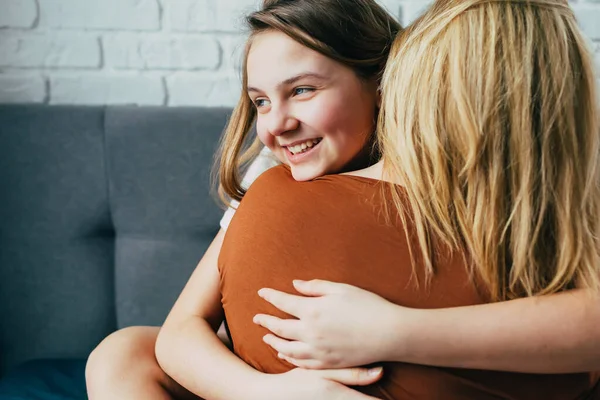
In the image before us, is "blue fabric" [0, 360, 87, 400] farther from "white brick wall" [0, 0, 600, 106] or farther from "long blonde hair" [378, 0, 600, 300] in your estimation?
"long blonde hair" [378, 0, 600, 300]

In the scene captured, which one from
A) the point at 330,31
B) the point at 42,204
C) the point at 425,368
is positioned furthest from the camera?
the point at 42,204

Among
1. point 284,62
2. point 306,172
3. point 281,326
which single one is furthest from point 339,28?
point 281,326

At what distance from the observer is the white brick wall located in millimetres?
1760

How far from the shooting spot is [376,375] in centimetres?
87

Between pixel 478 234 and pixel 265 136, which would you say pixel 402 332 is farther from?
pixel 265 136

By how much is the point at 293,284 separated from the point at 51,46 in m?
1.15

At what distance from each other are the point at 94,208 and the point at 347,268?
0.90m

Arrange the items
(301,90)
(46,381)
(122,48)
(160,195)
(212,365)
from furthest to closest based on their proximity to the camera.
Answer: (122,48), (160,195), (46,381), (301,90), (212,365)

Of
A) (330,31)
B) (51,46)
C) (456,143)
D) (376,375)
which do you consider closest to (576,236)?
(456,143)

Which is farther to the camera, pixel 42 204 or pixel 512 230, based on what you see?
pixel 42 204

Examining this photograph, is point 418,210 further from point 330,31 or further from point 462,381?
point 330,31

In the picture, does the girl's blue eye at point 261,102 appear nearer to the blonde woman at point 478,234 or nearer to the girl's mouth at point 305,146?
the girl's mouth at point 305,146

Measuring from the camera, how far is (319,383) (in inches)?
35.4

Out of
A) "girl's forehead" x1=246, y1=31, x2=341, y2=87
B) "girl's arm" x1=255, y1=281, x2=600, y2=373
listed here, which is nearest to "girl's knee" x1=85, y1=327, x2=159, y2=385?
"girl's arm" x1=255, y1=281, x2=600, y2=373
